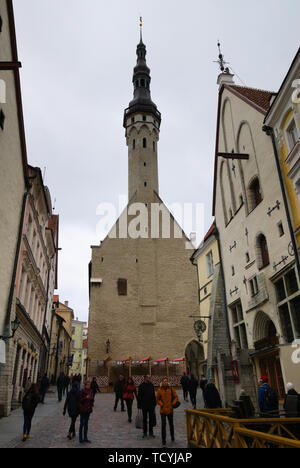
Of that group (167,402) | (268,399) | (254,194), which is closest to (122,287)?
(254,194)

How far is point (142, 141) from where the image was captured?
1768 inches

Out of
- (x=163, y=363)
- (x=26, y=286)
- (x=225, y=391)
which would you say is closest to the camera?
(x=225, y=391)

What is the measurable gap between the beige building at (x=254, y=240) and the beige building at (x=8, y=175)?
9430 mm

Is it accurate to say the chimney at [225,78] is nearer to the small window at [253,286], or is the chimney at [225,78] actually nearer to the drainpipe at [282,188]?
the drainpipe at [282,188]

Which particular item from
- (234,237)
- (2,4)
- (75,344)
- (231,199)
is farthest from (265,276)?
(75,344)

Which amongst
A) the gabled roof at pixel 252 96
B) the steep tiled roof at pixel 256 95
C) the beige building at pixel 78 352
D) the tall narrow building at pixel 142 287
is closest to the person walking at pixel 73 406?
the gabled roof at pixel 252 96

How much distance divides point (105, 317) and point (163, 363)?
6.81 m

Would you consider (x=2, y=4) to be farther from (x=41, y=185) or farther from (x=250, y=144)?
(x=250, y=144)

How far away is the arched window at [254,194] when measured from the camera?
15.6 m

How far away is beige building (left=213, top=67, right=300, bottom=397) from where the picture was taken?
41.3 ft

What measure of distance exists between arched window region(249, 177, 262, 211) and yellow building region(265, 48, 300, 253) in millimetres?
2615

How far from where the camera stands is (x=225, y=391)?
15.6 metres
